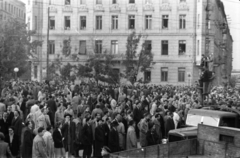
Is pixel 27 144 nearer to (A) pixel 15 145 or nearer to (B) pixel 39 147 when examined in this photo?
(B) pixel 39 147

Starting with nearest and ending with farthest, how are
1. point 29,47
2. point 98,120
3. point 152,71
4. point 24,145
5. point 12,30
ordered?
point 24,145
point 98,120
point 12,30
point 29,47
point 152,71

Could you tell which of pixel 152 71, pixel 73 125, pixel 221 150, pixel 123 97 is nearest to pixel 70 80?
pixel 152 71

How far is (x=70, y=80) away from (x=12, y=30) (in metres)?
8.09

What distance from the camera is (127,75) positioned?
4394 centimetres

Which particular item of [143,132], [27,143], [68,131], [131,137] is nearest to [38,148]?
[27,143]

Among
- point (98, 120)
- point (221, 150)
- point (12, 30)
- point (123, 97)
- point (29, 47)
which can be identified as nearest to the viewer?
point (221, 150)

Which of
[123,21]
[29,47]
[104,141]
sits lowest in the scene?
[104,141]

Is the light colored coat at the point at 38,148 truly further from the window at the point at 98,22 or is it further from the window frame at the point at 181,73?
the window at the point at 98,22

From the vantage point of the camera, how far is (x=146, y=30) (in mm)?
49969

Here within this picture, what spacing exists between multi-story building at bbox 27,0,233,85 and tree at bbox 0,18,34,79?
8.82 metres

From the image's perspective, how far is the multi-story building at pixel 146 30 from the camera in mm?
48844

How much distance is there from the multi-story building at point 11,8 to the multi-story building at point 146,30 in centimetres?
3516

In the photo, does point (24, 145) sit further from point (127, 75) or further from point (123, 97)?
point (127, 75)

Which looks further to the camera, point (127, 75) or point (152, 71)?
point (152, 71)
